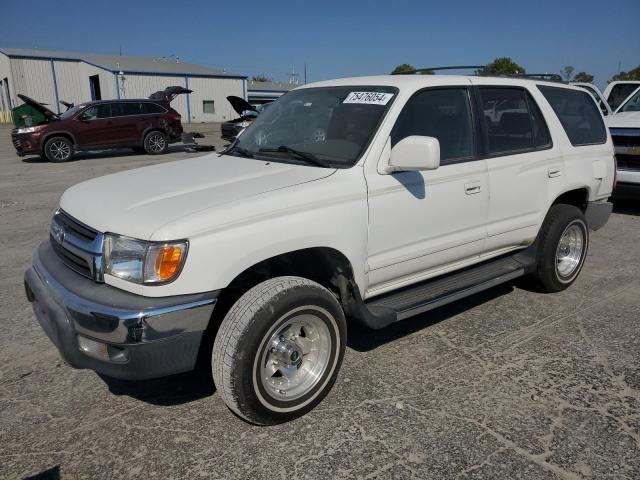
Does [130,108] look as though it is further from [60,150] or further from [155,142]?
[60,150]

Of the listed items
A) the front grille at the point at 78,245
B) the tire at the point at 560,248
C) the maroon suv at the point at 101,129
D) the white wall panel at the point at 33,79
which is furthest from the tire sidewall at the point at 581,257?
the white wall panel at the point at 33,79

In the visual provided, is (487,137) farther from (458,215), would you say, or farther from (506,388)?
(506,388)

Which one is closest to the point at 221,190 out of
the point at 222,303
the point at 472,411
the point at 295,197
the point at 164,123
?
the point at 295,197

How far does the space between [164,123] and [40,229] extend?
1025 cm

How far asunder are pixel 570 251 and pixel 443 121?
2.15 m

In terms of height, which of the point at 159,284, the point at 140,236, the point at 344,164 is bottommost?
the point at 159,284

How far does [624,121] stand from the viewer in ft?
24.6

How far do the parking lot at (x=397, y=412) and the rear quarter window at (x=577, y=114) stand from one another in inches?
61.5

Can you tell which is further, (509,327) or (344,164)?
(509,327)

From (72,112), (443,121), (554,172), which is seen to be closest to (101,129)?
(72,112)

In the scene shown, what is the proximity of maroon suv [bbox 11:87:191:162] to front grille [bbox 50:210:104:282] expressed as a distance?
12527mm

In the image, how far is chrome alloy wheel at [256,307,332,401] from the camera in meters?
2.78

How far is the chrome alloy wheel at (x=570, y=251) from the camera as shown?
4719 mm

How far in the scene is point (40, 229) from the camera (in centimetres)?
689
